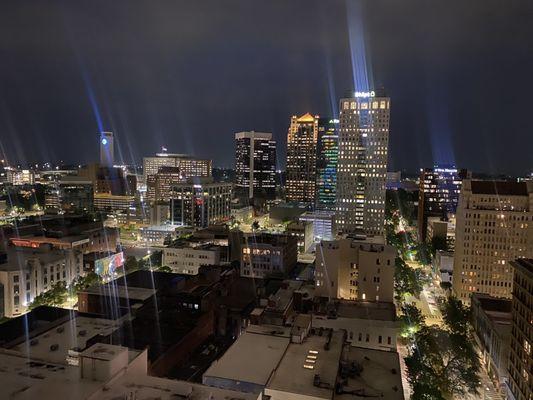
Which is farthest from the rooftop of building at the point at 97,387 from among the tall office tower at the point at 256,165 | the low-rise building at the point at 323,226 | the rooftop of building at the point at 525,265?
the tall office tower at the point at 256,165

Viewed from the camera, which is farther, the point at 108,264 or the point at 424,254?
the point at 424,254

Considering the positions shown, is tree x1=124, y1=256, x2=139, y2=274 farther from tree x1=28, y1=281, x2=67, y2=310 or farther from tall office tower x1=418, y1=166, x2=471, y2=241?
tall office tower x1=418, y1=166, x2=471, y2=241

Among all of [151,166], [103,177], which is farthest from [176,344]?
[151,166]

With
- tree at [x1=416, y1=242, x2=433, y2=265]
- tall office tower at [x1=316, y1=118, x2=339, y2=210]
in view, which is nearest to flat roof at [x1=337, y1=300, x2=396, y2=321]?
tree at [x1=416, y1=242, x2=433, y2=265]

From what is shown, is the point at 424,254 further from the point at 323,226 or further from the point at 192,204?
the point at 192,204

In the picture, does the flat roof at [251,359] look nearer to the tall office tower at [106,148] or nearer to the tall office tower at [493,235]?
the tall office tower at [493,235]

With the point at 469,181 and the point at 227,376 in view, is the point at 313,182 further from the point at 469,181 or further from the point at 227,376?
the point at 227,376

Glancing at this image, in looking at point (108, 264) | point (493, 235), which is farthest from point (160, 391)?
point (108, 264)
